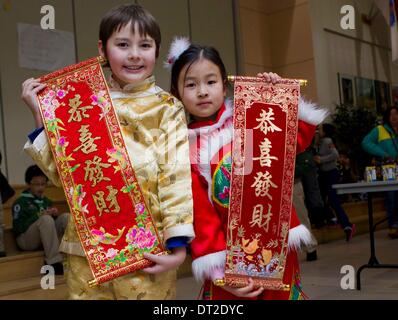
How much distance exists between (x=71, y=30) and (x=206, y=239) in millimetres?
5007

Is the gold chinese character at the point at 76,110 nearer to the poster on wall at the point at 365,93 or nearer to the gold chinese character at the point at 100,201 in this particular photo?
the gold chinese character at the point at 100,201

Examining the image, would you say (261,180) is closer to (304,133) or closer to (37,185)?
(304,133)

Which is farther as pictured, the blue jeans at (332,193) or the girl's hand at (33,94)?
the blue jeans at (332,193)

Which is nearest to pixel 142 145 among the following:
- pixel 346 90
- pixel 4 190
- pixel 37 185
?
pixel 37 185

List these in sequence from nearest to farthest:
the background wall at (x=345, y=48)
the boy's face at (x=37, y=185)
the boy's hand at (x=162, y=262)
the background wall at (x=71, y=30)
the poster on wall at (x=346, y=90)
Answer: the boy's hand at (x=162, y=262) < the boy's face at (x=37, y=185) < the background wall at (x=71, y=30) < the background wall at (x=345, y=48) < the poster on wall at (x=346, y=90)

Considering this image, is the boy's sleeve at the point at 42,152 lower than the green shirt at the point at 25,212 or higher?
higher

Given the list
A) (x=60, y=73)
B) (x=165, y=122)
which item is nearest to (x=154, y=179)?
(x=165, y=122)

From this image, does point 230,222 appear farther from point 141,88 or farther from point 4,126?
point 4,126

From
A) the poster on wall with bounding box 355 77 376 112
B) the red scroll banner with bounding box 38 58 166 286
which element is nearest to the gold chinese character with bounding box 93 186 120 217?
the red scroll banner with bounding box 38 58 166 286

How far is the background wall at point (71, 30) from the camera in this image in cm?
548

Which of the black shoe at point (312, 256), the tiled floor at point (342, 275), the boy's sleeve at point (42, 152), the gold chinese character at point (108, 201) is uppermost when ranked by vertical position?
the boy's sleeve at point (42, 152)

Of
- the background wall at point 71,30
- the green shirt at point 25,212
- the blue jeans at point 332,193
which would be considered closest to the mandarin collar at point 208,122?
the green shirt at point 25,212

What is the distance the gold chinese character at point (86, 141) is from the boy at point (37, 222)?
2.80m

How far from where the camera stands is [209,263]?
5.00 feet
